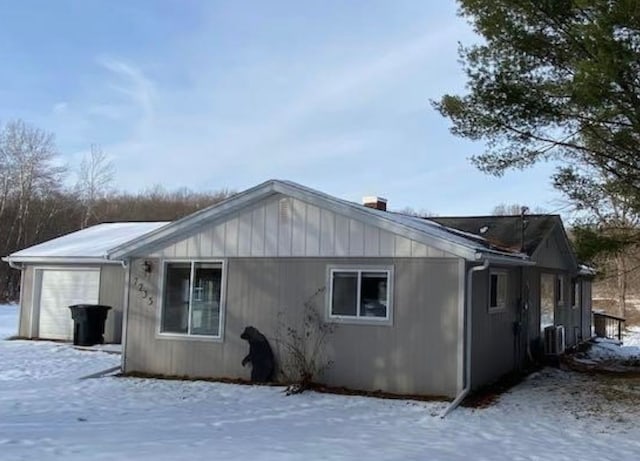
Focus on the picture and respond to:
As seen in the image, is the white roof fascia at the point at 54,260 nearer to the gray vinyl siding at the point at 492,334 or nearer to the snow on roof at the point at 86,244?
the snow on roof at the point at 86,244

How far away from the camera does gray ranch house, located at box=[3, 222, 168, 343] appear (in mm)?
16609

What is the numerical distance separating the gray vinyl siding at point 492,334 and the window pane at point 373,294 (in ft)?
4.47

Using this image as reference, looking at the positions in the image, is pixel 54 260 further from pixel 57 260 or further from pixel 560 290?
pixel 560 290

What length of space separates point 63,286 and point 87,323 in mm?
2372

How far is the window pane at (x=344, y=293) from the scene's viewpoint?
33.6 feet

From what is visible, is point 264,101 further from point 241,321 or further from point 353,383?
point 353,383

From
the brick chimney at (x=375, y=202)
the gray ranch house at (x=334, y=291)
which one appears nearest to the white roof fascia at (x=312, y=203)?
the gray ranch house at (x=334, y=291)

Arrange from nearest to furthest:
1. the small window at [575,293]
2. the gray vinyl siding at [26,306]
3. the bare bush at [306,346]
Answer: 1. the bare bush at [306,346]
2. the gray vinyl siding at [26,306]
3. the small window at [575,293]

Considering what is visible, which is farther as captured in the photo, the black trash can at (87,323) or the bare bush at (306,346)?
the black trash can at (87,323)

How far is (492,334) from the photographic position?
36.0ft

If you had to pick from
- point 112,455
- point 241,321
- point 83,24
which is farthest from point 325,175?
point 112,455

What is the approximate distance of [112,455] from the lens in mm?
5996

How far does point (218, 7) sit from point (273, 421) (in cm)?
836

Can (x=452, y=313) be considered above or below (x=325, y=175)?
below
